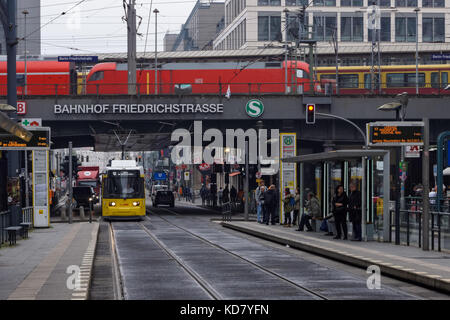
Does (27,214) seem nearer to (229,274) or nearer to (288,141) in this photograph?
(288,141)

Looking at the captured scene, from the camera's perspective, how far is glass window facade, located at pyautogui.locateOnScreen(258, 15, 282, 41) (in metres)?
95.3

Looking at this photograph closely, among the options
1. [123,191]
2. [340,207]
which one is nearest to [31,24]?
[123,191]

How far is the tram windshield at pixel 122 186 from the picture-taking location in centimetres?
4297

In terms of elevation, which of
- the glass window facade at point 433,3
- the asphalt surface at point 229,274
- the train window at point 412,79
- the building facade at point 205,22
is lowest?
the asphalt surface at point 229,274

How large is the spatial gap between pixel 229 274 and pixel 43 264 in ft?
13.2

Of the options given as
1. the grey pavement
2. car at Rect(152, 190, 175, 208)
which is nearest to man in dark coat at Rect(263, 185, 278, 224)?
the grey pavement

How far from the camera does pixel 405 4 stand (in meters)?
95.7

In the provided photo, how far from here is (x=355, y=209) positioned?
2414 cm

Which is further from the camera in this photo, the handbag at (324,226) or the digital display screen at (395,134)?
the handbag at (324,226)

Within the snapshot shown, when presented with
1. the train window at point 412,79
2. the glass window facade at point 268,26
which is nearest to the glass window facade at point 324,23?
the glass window facade at point 268,26

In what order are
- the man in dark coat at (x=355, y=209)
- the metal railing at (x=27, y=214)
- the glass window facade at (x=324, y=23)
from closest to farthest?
the man in dark coat at (x=355, y=209) → the metal railing at (x=27, y=214) → the glass window facade at (x=324, y=23)

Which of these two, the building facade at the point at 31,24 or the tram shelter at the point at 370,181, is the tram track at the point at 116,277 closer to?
the tram shelter at the point at 370,181

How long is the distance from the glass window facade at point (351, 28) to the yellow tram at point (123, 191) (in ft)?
188

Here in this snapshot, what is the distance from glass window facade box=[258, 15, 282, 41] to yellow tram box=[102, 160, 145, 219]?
54.2 m
